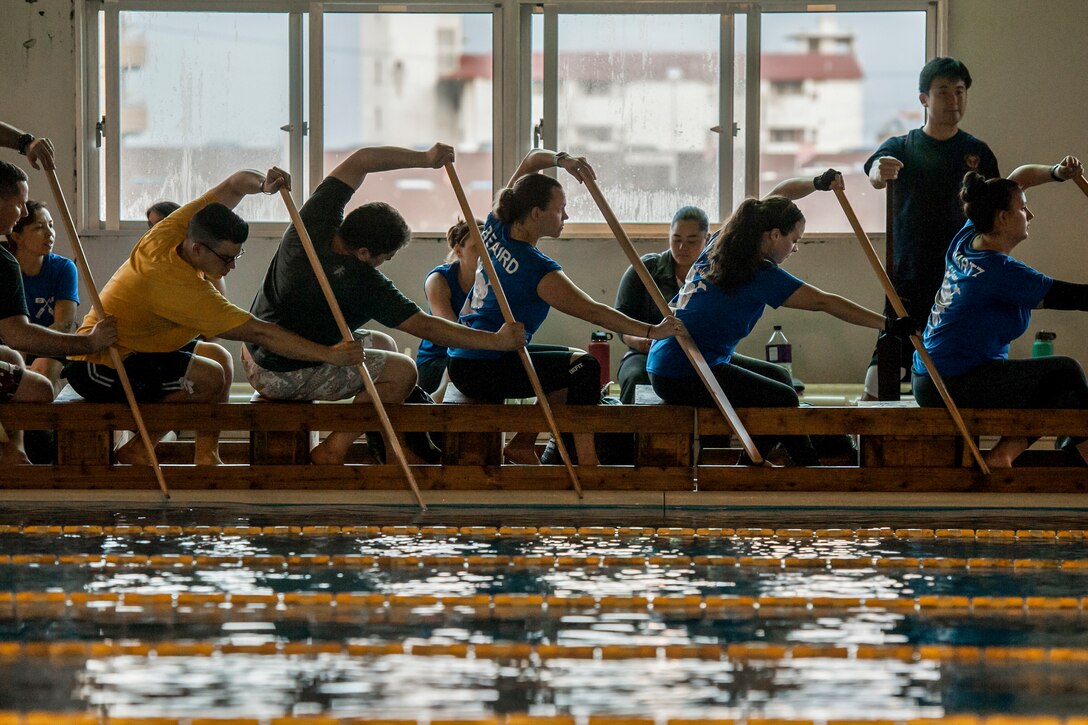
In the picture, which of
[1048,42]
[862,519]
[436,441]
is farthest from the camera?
[1048,42]

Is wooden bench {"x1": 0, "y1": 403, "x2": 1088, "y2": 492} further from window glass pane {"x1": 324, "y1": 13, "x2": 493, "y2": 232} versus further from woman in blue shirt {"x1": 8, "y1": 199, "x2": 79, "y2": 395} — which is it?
window glass pane {"x1": 324, "y1": 13, "x2": 493, "y2": 232}

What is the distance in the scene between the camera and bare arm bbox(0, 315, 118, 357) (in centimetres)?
551

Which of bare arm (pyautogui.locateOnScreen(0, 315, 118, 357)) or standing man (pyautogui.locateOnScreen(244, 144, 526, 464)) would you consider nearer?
bare arm (pyautogui.locateOnScreen(0, 315, 118, 357))

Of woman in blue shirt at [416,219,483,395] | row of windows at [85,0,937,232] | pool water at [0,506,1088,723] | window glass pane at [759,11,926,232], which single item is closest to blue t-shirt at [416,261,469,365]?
woman in blue shirt at [416,219,483,395]

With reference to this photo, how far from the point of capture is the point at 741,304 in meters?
5.78

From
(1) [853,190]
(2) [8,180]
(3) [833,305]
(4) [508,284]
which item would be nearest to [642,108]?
(1) [853,190]

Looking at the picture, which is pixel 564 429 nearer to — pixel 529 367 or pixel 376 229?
pixel 529 367

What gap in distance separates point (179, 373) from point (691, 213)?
272 centimetres

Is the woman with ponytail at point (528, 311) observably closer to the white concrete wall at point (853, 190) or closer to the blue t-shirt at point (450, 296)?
the blue t-shirt at point (450, 296)

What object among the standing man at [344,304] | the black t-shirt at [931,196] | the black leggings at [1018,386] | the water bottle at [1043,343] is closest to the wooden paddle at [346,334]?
the standing man at [344,304]

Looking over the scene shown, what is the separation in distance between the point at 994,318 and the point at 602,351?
2.85 m

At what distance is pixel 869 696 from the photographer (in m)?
2.89

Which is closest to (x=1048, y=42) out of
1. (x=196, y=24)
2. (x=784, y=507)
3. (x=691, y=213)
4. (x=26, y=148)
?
(x=691, y=213)

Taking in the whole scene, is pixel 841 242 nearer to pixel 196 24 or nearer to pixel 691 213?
pixel 691 213
